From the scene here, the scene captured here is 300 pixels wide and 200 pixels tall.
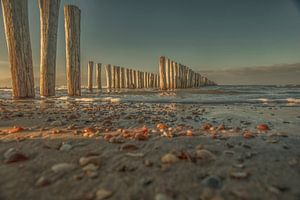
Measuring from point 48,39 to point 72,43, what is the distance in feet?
4.58

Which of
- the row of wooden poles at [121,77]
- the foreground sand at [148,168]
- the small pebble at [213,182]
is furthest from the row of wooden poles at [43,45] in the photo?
the row of wooden poles at [121,77]

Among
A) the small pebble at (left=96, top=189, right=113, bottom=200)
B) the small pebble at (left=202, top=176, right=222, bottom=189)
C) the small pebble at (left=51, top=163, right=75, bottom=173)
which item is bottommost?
the small pebble at (left=96, top=189, right=113, bottom=200)

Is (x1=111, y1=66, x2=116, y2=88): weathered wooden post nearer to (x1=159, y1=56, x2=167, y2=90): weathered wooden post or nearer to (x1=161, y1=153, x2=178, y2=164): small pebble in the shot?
(x1=159, y1=56, x2=167, y2=90): weathered wooden post

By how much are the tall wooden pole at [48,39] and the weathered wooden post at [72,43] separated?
992mm

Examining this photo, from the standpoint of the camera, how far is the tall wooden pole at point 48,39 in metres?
9.20

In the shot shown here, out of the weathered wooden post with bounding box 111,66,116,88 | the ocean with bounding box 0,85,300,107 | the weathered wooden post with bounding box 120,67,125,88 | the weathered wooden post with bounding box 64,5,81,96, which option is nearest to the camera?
the ocean with bounding box 0,85,300,107

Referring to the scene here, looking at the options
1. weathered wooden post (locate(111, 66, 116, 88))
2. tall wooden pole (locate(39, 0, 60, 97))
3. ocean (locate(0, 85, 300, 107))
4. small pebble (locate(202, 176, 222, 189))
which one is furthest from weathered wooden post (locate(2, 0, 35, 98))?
weathered wooden post (locate(111, 66, 116, 88))

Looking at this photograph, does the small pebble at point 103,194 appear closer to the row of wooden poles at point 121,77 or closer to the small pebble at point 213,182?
the small pebble at point 213,182

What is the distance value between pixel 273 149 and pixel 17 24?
8.02m

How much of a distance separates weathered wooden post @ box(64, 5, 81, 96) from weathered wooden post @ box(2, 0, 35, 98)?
2.80 meters

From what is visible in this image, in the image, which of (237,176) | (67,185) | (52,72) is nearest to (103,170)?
(67,185)

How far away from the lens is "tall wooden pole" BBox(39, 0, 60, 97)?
9202 millimetres

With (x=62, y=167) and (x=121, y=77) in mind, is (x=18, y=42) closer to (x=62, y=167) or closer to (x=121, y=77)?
(x=62, y=167)

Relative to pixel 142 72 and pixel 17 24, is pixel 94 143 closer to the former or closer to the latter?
pixel 17 24
